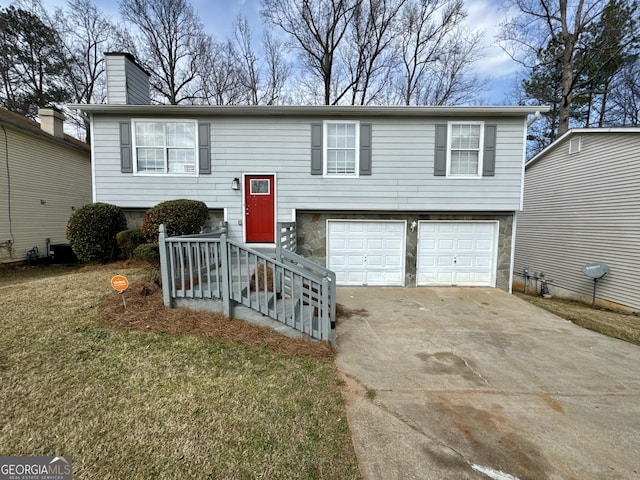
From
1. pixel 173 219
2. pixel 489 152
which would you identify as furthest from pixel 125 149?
pixel 489 152

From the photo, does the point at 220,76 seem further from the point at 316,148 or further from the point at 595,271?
the point at 595,271

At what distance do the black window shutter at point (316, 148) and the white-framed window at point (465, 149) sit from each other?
3.48 metres

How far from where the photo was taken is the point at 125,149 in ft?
23.8

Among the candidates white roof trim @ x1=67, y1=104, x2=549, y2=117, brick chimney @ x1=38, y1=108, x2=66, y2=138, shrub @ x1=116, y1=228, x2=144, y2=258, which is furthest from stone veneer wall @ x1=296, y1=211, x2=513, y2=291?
brick chimney @ x1=38, y1=108, x2=66, y2=138

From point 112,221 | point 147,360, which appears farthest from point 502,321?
point 112,221

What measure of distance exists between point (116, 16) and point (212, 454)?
22.5 metres

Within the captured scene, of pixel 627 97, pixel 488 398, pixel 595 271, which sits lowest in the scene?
pixel 488 398

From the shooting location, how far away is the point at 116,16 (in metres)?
15.5

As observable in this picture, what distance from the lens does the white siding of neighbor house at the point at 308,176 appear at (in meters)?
7.30

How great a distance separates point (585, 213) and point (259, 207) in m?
10.9

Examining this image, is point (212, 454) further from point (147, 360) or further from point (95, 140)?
point (95, 140)

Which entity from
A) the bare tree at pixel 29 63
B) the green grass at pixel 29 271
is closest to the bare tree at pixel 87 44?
the bare tree at pixel 29 63

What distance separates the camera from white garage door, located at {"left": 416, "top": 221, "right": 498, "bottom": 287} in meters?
7.78

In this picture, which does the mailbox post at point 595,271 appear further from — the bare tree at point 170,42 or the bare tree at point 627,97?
the bare tree at point 170,42
